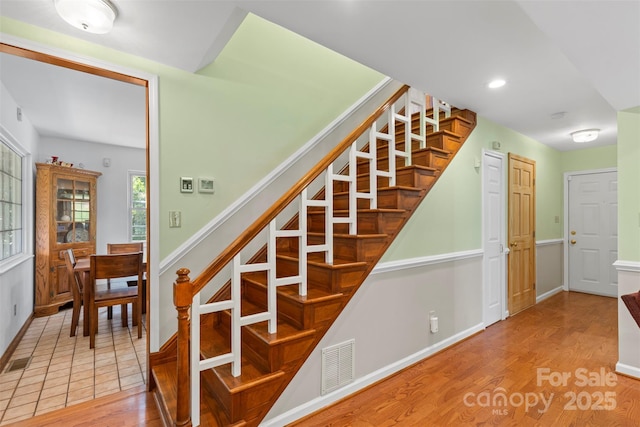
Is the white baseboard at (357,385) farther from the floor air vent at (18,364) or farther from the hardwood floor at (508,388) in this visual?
the floor air vent at (18,364)

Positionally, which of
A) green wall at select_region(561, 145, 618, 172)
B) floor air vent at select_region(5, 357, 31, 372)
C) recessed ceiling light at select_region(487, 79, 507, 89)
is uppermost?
recessed ceiling light at select_region(487, 79, 507, 89)

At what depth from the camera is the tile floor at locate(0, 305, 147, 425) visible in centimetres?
202

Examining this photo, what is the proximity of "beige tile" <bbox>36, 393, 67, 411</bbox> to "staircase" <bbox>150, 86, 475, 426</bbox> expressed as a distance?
56cm

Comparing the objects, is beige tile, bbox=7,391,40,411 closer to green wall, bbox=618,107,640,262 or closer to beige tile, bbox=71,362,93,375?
beige tile, bbox=71,362,93,375

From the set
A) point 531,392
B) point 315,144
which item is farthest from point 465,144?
point 531,392

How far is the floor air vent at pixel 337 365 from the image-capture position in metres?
2.03

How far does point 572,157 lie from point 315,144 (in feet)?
15.6

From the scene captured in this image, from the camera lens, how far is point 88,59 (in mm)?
1892

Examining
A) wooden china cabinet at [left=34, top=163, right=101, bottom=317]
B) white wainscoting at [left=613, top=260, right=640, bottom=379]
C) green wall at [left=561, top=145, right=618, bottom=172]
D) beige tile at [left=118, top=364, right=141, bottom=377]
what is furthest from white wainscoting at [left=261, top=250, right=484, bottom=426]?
wooden china cabinet at [left=34, top=163, right=101, bottom=317]

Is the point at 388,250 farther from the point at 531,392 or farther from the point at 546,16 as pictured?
the point at 546,16

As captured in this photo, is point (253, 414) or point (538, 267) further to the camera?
point (538, 267)

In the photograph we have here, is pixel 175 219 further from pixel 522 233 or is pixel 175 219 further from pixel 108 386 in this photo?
pixel 522 233

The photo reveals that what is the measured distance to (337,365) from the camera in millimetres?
2086

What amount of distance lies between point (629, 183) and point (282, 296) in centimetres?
296
